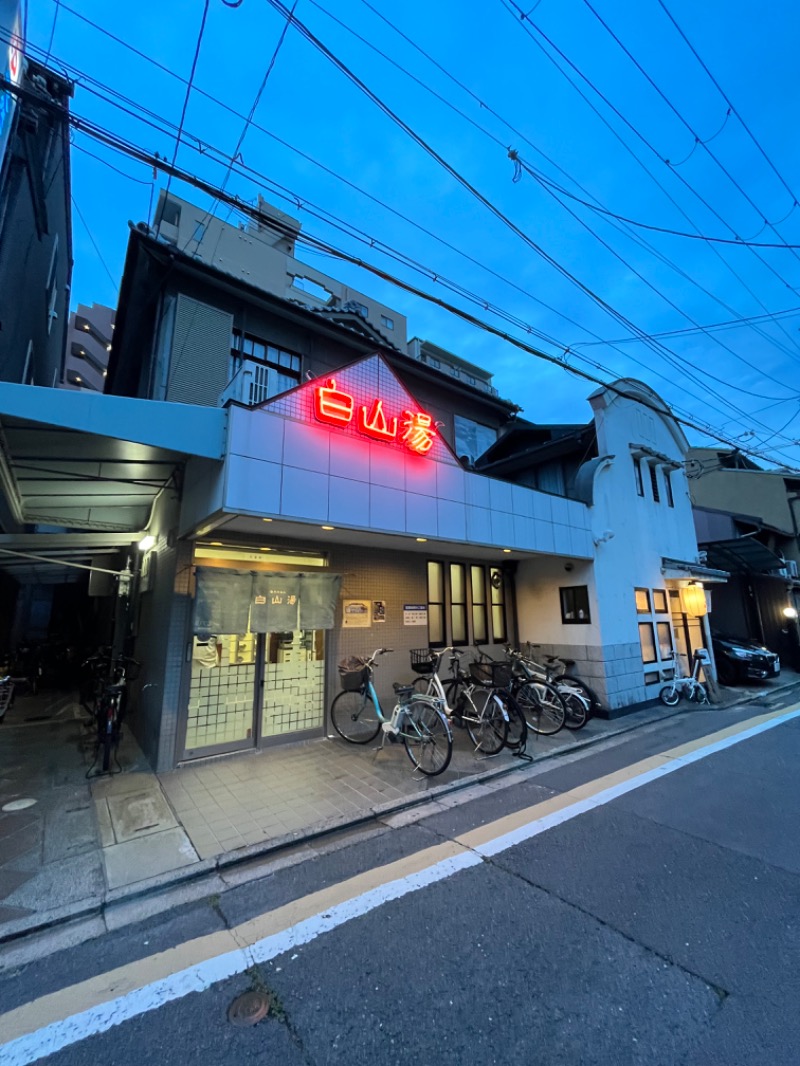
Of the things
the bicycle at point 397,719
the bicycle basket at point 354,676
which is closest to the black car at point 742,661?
the bicycle at point 397,719

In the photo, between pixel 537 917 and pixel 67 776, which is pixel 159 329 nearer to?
pixel 67 776

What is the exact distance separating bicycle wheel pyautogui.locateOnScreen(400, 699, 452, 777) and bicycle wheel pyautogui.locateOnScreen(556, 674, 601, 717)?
3580 mm

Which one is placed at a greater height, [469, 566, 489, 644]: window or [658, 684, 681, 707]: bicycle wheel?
[469, 566, 489, 644]: window

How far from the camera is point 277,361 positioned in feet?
31.0

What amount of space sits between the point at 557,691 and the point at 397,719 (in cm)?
377

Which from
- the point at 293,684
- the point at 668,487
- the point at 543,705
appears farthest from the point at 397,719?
the point at 668,487

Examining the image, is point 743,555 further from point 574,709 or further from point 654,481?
point 574,709

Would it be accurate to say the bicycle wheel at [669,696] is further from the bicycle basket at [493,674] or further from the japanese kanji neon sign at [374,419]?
the japanese kanji neon sign at [374,419]

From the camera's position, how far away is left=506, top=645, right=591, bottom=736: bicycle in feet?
26.9

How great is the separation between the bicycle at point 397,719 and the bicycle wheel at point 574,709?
2752mm

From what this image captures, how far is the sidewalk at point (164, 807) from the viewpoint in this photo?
3.55 meters

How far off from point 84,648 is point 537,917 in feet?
51.3

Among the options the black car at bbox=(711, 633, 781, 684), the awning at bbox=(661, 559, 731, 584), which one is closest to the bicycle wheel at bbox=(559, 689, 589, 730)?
the awning at bbox=(661, 559, 731, 584)

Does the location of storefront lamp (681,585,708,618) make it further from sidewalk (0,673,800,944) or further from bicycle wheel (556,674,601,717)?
sidewalk (0,673,800,944)
